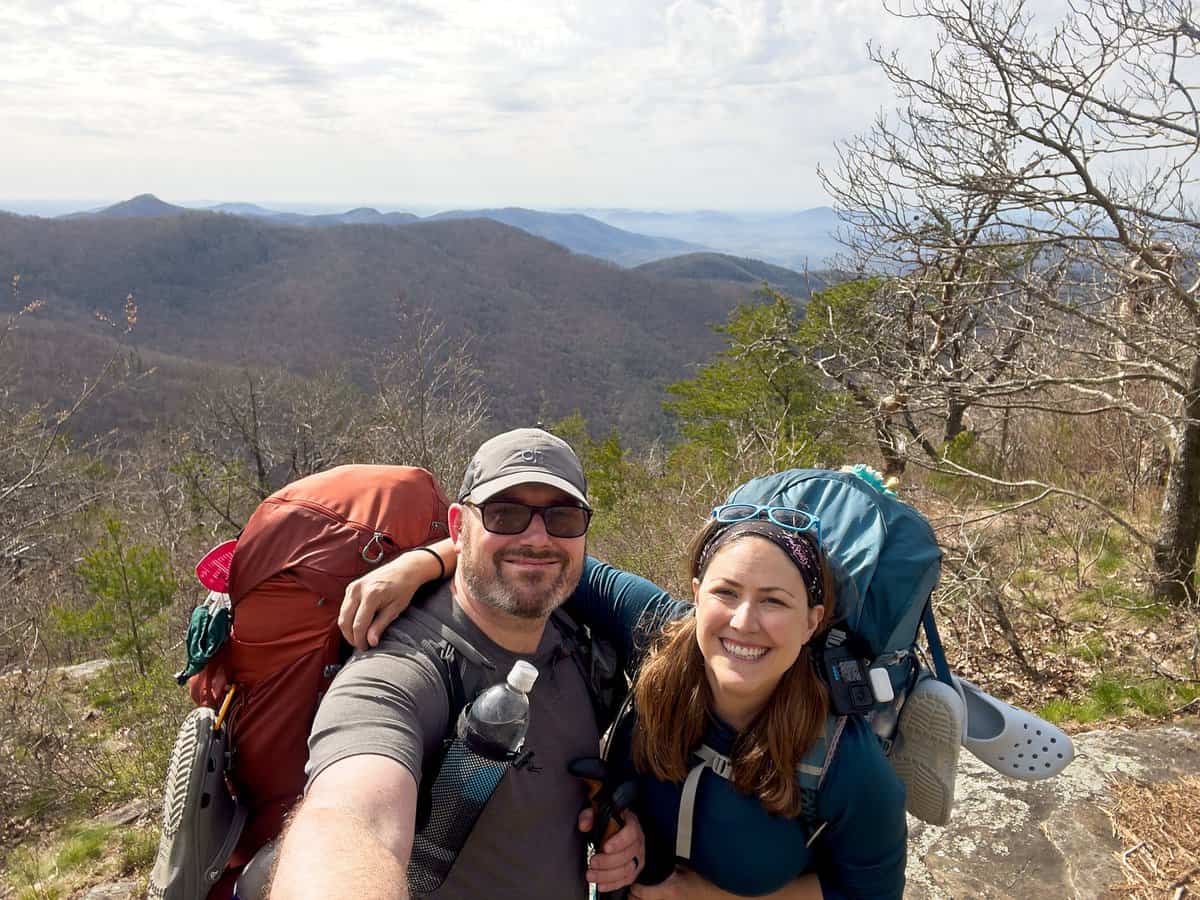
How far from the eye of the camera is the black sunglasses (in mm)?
1919

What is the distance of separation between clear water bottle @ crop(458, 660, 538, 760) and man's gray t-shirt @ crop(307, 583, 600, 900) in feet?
0.39

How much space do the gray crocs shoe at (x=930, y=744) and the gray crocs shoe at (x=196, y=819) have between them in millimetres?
1572

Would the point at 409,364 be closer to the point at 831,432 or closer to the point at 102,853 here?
the point at 831,432

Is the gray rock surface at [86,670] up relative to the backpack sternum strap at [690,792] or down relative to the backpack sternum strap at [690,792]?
down

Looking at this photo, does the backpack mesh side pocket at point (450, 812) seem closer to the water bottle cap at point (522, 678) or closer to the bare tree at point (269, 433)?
the water bottle cap at point (522, 678)

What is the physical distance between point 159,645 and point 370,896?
12.0 m

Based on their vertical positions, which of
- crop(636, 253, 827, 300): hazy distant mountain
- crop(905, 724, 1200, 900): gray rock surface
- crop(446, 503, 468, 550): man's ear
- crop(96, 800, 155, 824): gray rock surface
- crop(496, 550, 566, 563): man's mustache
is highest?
crop(636, 253, 827, 300): hazy distant mountain

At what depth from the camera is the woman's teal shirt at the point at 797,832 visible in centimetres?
166

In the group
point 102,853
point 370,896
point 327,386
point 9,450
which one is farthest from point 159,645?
point 327,386

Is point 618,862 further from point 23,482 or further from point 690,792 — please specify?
point 23,482

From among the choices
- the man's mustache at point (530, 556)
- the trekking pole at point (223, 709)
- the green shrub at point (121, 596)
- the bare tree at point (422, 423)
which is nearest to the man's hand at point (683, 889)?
the man's mustache at point (530, 556)

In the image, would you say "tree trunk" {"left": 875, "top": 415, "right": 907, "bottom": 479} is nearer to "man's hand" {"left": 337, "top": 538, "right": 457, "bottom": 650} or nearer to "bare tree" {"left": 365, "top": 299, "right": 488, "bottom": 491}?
"man's hand" {"left": 337, "top": 538, "right": 457, "bottom": 650}

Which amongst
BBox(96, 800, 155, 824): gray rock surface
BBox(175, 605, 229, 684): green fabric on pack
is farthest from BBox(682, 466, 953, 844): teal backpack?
BBox(96, 800, 155, 824): gray rock surface

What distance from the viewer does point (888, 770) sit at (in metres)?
1.67
